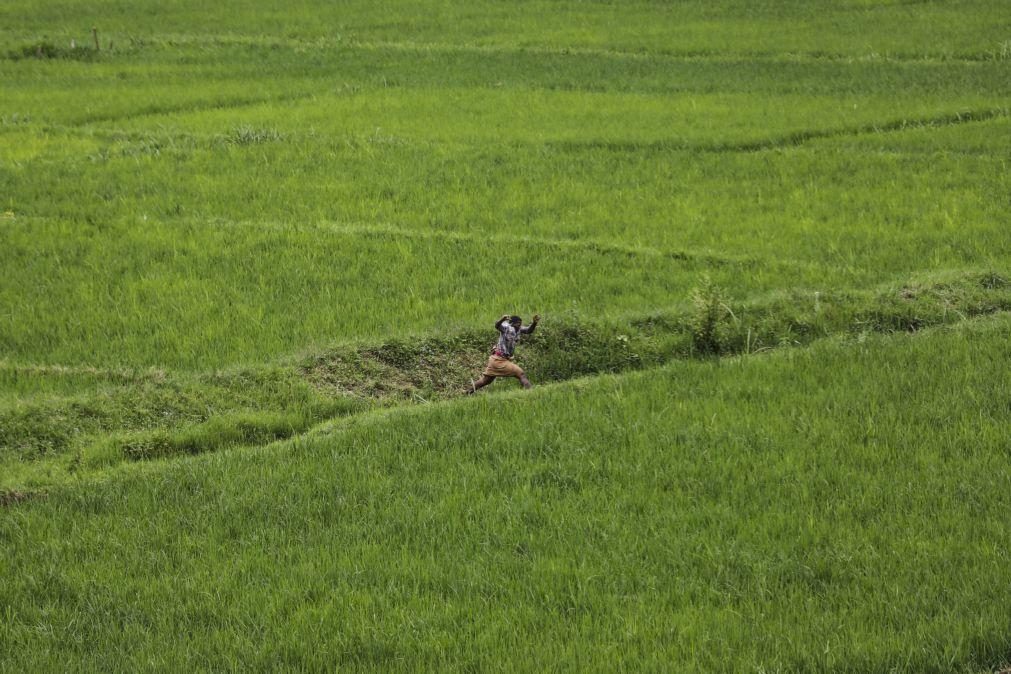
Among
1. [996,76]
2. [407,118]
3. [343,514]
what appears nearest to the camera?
[343,514]

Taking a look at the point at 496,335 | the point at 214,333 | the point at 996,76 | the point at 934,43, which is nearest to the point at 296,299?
the point at 214,333

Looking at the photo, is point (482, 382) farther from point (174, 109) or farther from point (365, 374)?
point (174, 109)

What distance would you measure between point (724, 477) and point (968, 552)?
1.24m

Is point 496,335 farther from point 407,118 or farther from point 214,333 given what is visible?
point 407,118

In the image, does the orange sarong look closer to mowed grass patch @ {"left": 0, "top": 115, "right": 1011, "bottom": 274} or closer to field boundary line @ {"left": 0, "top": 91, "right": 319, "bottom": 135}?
mowed grass patch @ {"left": 0, "top": 115, "right": 1011, "bottom": 274}

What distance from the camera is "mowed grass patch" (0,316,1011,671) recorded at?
4668mm

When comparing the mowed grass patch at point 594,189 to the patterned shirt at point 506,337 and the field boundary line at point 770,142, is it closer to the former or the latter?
the field boundary line at point 770,142

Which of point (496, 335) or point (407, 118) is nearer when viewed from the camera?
point (496, 335)

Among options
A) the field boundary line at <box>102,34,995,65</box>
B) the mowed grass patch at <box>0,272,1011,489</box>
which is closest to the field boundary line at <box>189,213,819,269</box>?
the mowed grass patch at <box>0,272,1011,489</box>

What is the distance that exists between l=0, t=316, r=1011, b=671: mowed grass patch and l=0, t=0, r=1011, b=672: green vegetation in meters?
0.02

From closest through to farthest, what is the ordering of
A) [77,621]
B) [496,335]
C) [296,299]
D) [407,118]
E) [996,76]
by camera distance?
[77,621] → [496,335] → [296,299] → [407,118] → [996,76]

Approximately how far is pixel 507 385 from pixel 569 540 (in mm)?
2564

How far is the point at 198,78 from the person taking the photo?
703 inches

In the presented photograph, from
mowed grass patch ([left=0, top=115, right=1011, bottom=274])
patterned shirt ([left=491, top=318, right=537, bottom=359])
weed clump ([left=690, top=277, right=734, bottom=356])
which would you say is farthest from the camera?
mowed grass patch ([left=0, top=115, right=1011, bottom=274])
